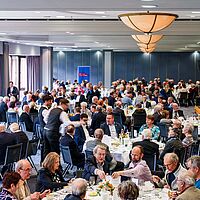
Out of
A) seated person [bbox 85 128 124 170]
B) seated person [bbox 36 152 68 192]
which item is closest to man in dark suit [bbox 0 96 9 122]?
seated person [bbox 85 128 124 170]

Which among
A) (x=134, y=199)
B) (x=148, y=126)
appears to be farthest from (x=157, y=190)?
(x=148, y=126)

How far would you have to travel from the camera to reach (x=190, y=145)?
930 centimetres

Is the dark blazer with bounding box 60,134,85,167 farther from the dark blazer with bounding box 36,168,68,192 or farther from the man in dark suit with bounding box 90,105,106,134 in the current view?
the man in dark suit with bounding box 90,105,106,134

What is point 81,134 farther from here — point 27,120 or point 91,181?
point 91,181

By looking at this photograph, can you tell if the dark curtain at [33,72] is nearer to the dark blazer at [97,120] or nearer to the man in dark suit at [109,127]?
the dark blazer at [97,120]

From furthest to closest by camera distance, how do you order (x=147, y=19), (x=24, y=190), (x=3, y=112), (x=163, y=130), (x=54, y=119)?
(x=3, y=112) → (x=163, y=130) → (x=54, y=119) → (x=147, y=19) → (x=24, y=190)

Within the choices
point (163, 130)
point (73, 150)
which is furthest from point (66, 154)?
point (163, 130)

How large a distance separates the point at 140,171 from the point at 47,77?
1822 cm

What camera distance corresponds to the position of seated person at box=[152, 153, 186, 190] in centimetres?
661

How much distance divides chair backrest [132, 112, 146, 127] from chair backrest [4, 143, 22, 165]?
5.32 metres

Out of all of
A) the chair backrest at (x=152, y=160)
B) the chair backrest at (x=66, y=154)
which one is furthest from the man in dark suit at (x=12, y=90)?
the chair backrest at (x=152, y=160)

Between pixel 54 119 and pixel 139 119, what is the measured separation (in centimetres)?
413

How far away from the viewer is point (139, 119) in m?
13.5

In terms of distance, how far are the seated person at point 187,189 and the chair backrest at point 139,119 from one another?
7881 millimetres
